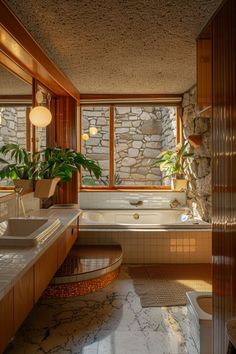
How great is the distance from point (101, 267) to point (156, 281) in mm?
655

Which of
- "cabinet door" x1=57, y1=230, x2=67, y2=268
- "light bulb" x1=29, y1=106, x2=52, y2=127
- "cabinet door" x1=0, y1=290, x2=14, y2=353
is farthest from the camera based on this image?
"light bulb" x1=29, y1=106, x2=52, y2=127

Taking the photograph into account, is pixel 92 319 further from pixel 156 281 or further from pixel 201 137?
pixel 201 137

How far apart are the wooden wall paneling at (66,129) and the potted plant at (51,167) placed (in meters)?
0.83

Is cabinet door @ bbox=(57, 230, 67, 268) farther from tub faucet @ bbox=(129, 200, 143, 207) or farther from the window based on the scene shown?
the window

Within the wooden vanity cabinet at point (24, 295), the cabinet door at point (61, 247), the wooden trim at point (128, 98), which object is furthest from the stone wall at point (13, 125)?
the wooden trim at point (128, 98)

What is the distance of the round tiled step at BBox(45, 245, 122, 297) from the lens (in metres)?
2.72

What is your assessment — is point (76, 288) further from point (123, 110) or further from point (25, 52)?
point (123, 110)

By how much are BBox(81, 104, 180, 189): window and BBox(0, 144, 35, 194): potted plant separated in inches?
76.0

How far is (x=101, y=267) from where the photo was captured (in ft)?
9.46

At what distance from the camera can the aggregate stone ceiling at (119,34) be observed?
192cm

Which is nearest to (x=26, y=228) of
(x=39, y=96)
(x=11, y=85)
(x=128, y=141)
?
(x=11, y=85)

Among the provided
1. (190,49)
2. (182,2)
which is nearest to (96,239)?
(190,49)

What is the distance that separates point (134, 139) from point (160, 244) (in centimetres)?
201

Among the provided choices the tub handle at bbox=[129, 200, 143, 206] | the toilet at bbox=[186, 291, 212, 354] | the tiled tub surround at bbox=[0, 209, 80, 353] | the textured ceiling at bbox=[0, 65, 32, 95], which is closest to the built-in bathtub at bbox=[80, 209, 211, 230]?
the tub handle at bbox=[129, 200, 143, 206]
